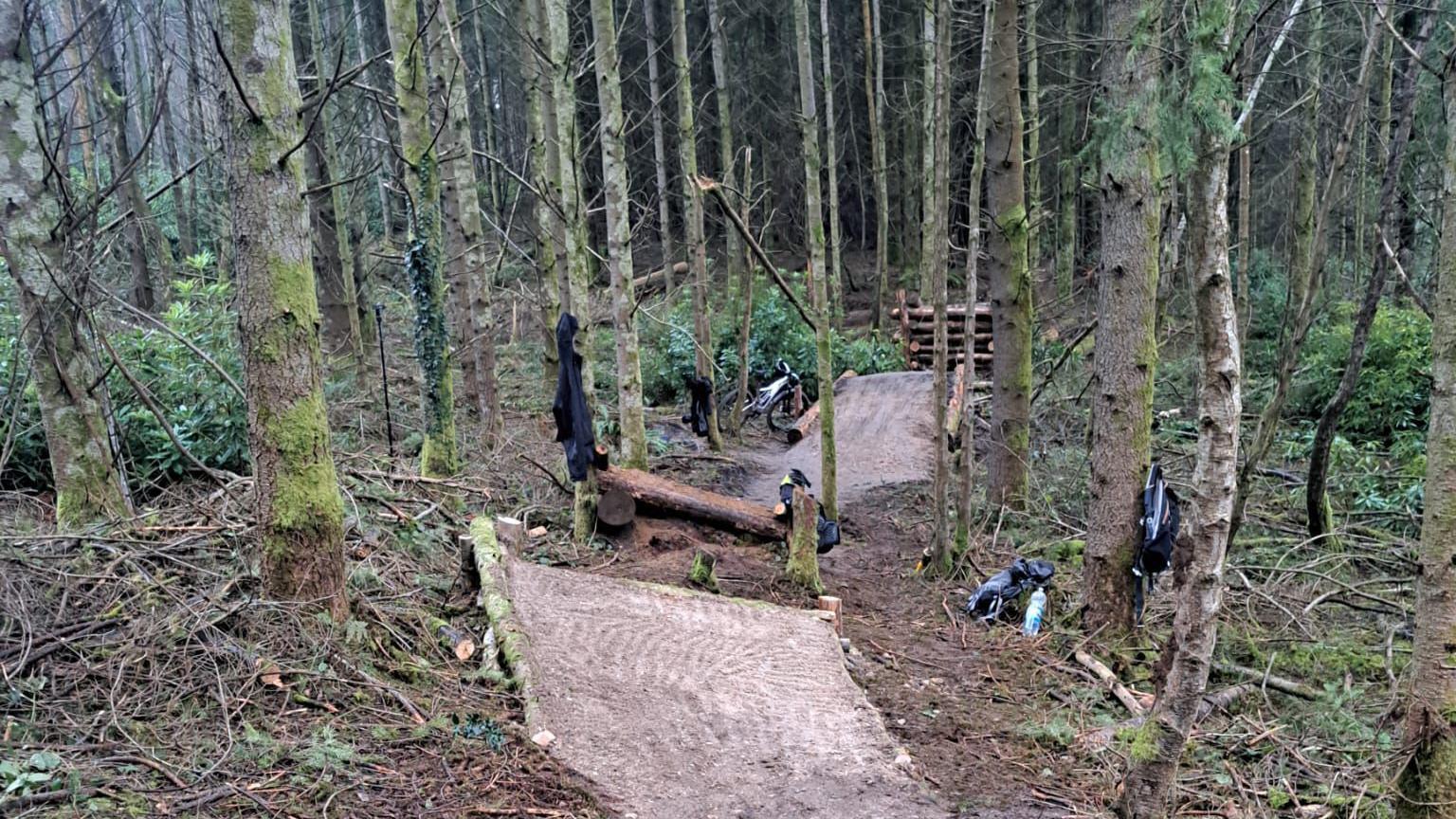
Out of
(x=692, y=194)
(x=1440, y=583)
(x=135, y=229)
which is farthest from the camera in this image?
(x=135, y=229)

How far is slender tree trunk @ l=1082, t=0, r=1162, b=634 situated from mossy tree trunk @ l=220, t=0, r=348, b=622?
546 cm

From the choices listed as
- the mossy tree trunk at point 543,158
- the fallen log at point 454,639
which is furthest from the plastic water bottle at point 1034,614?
the mossy tree trunk at point 543,158

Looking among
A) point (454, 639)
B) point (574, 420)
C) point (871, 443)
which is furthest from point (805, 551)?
point (871, 443)

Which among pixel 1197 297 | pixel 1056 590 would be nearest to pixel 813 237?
pixel 1056 590

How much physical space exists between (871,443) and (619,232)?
22.7ft

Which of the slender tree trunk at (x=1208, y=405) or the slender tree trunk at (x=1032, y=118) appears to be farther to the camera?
the slender tree trunk at (x=1032, y=118)

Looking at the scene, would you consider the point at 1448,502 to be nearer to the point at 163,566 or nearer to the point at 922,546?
the point at 163,566

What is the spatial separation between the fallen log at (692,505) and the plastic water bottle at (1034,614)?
2660 mm

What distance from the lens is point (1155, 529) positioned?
669 cm

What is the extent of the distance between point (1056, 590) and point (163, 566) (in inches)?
261

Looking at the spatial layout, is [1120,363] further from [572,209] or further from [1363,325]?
[572,209]

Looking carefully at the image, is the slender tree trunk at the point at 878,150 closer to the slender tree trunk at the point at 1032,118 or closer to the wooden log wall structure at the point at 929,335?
the wooden log wall structure at the point at 929,335

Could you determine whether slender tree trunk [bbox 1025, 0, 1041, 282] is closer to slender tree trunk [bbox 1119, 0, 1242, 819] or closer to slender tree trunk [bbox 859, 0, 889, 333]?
slender tree trunk [bbox 859, 0, 889, 333]

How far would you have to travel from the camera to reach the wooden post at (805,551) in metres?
7.82
